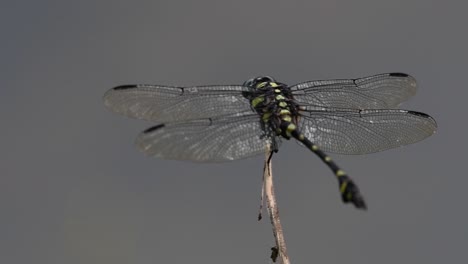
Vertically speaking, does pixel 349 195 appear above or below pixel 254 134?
below

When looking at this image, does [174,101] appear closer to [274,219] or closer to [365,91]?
[274,219]

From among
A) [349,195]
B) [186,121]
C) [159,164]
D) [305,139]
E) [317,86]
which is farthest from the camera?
[159,164]

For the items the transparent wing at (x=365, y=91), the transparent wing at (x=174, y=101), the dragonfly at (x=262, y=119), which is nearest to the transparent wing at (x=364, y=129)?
the dragonfly at (x=262, y=119)

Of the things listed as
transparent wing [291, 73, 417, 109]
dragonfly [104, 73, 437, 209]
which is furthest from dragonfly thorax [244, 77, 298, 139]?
transparent wing [291, 73, 417, 109]

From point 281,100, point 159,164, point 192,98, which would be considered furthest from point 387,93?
point 159,164

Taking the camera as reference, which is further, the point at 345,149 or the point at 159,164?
the point at 159,164

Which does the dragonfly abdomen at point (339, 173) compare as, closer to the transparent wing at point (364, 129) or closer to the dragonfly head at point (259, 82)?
the transparent wing at point (364, 129)

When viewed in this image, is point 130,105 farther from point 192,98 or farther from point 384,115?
point 384,115
